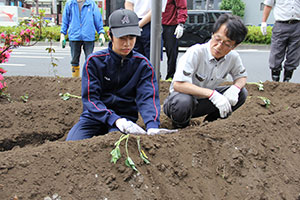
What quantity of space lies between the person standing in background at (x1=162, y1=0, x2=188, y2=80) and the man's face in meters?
1.78

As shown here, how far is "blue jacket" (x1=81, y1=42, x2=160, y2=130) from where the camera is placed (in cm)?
207

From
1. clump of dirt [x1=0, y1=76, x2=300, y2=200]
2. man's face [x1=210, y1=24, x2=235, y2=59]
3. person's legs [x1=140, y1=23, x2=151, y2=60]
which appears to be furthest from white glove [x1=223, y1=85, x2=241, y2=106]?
person's legs [x1=140, y1=23, x2=151, y2=60]

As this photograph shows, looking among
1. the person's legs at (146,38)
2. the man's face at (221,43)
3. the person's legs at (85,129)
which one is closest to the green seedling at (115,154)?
the person's legs at (85,129)

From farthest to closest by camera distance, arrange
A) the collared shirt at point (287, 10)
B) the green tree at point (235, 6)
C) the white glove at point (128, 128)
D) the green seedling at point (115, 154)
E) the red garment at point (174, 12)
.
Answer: the green tree at point (235, 6), the red garment at point (174, 12), the collared shirt at point (287, 10), the white glove at point (128, 128), the green seedling at point (115, 154)

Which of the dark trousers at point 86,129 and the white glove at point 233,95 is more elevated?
the white glove at point 233,95

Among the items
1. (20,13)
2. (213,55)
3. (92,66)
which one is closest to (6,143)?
(92,66)

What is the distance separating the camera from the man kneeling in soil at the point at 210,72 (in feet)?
6.75

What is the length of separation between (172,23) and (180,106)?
2.17 meters

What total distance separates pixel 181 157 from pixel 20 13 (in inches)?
786

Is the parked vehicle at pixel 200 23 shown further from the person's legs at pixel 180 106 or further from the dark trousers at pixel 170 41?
the person's legs at pixel 180 106

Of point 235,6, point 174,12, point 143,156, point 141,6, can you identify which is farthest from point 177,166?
point 235,6

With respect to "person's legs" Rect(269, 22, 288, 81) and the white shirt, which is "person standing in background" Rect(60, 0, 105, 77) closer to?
the white shirt

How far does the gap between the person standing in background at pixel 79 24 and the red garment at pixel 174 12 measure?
3.28 feet

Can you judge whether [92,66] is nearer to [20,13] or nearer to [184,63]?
[184,63]
